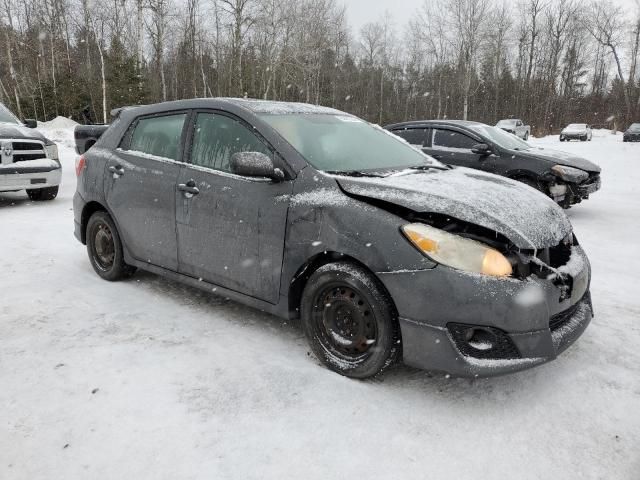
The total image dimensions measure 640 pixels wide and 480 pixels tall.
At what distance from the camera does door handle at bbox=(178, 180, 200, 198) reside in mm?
3605

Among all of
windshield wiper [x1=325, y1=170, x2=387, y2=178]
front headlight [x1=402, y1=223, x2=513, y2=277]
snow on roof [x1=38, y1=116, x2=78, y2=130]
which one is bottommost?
front headlight [x1=402, y1=223, x2=513, y2=277]

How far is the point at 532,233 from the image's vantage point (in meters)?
2.71

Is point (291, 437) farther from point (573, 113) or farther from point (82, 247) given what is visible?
point (573, 113)

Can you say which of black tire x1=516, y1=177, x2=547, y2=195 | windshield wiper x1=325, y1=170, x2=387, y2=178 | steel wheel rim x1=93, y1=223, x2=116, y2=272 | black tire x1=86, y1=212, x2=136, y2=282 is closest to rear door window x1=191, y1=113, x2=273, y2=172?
windshield wiper x1=325, y1=170, x2=387, y2=178

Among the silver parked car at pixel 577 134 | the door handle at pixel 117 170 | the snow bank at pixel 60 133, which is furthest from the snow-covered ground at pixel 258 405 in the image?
the silver parked car at pixel 577 134

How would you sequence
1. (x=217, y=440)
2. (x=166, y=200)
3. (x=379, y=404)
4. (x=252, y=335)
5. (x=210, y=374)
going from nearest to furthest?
(x=217, y=440), (x=379, y=404), (x=210, y=374), (x=252, y=335), (x=166, y=200)

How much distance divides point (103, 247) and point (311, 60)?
37755 millimetres

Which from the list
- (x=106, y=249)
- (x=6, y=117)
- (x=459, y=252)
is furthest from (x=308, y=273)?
(x=6, y=117)

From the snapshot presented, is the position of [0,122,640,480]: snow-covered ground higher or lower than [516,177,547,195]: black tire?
lower

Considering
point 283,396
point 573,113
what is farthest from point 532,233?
point 573,113

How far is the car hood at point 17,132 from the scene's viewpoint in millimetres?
8016

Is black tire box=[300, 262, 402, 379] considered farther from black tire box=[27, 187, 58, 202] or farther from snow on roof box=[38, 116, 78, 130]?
snow on roof box=[38, 116, 78, 130]

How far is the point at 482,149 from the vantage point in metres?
8.31

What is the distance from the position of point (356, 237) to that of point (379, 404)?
91 cm
